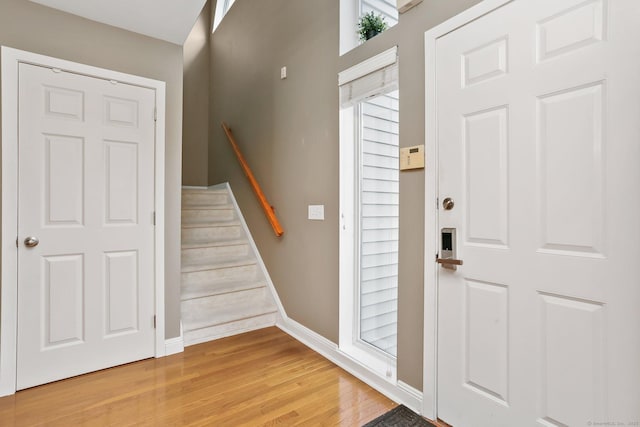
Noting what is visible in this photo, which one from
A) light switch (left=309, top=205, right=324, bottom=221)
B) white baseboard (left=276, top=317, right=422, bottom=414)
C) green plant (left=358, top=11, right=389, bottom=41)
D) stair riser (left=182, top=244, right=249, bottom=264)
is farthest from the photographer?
stair riser (left=182, top=244, right=249, bottom=264)

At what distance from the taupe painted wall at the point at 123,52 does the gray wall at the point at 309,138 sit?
3.11 feet

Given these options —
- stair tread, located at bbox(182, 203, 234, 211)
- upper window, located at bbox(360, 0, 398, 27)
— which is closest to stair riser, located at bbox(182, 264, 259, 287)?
stair tread, located at bbox(182, 203, 234, 211)

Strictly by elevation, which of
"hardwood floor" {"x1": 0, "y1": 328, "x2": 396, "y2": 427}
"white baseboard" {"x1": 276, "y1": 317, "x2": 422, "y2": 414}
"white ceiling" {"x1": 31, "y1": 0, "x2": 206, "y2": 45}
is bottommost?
"hardwood floor" {"x1": 0, "y1": 328, "x2": 396, "y2": 427}

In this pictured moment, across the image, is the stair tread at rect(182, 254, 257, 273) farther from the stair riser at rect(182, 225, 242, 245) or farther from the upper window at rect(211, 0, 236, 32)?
the upper window at rect(211, 0, 236, 32)

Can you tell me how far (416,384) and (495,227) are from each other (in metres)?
1.02

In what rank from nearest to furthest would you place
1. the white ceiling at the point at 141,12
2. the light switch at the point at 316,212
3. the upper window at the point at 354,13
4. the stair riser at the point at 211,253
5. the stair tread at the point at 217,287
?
the white ceiling at the point at 141,12 → the upper window at the point at 354,13 → the light switch at the point at 316,212 → the stair tread at the point at 217,287 → the stair riser at the point at 211,253

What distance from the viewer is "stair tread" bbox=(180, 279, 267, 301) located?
2912 mm

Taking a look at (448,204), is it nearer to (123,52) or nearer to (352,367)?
(352,367)

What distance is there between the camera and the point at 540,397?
1.38 metres

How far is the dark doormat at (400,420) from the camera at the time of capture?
5.63 feet

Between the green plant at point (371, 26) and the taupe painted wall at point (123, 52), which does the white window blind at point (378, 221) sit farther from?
the taupe painted wall at point (123, 52)

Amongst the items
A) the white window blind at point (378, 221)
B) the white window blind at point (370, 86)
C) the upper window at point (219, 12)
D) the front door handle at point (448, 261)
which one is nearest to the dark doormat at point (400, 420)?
the white window blind at point (378, 221)

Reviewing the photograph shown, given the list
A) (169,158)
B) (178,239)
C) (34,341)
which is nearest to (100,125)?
(169,158)

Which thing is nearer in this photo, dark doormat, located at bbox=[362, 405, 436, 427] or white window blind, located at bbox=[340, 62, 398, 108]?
dark doormat, located at bbox=[362, 405, 436, 427]
